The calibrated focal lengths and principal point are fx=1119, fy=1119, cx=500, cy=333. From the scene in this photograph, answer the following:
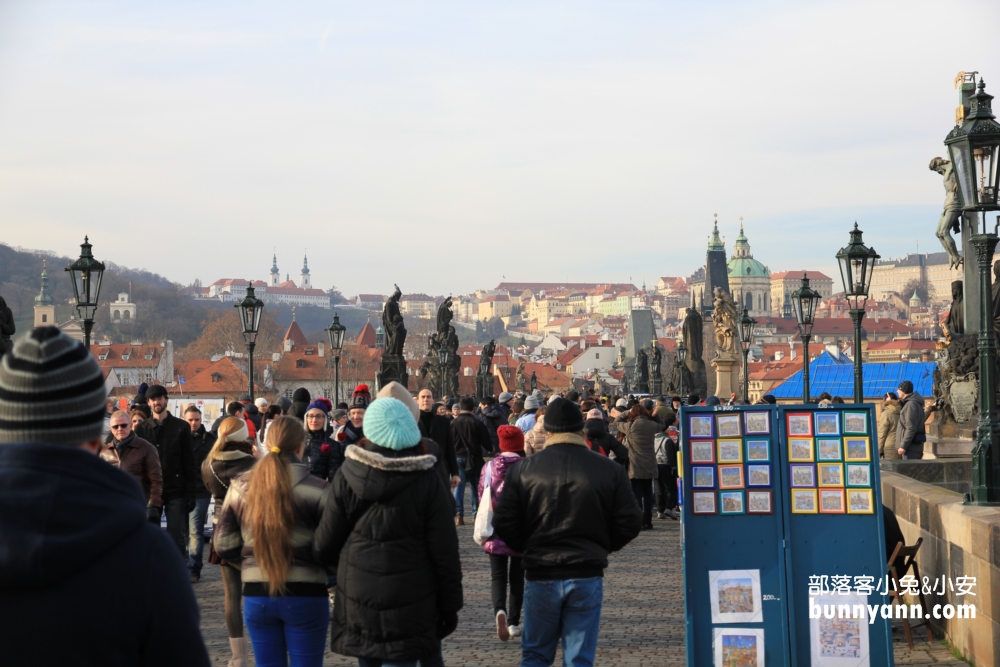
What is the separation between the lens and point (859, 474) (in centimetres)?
681

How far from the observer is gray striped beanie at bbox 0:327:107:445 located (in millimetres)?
2061

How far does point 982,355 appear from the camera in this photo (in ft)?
23.1

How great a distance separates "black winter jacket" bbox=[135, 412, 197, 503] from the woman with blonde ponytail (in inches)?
202

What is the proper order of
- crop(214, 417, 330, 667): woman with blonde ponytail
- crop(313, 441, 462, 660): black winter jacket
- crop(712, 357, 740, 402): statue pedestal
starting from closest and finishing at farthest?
1. crop(313, 441, 462, 660): black winter jacket
2. crop(214, 417, 330, 667): woman with blonde ponytail
3. crop(712, 357, 740, 402): statue pedestal

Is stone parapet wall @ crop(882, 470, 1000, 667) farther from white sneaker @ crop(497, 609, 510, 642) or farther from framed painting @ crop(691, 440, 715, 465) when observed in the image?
white sneaker @ crop(497, 609, 510, 642)

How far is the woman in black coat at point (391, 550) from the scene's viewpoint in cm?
475

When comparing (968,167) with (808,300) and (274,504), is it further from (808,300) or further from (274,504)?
(808,300)

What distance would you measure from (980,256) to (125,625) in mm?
6625

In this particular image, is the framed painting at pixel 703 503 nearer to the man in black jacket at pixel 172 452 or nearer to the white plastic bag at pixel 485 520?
the white plastic bag at pixel 485 520

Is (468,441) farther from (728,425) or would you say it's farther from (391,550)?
(391,550)

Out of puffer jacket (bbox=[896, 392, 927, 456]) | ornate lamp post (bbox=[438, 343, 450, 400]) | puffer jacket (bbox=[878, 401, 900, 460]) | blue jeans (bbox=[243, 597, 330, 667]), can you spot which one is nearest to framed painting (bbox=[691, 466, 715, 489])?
blue jeans (bbox=[243, 597, 330, 667])

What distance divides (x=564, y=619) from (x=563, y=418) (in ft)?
3.42

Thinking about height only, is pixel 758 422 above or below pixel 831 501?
above

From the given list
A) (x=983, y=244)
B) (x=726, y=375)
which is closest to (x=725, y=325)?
(x=726, y=375)
